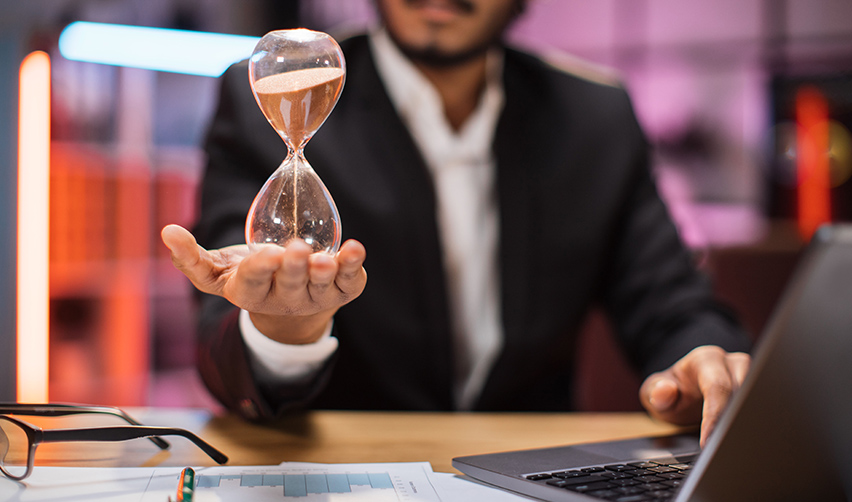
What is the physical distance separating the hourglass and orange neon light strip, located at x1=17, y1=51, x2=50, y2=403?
2087 millimetres

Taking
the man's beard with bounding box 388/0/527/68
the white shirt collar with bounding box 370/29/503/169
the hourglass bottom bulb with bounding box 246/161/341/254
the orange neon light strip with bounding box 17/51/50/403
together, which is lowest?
the orange neon light strip with bounding box 17/51/50/403

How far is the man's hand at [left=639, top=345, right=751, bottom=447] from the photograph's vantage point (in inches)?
26.2

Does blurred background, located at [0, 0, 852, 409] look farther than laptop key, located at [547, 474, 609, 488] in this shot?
Yes

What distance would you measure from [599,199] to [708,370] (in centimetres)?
60

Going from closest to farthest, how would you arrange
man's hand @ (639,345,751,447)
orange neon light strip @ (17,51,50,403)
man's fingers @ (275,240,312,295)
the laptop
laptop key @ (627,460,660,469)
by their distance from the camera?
the laptop
man's fingers @ (275,240,312,295)
laptop key @ (627,460,660,469)
man's hand @ (639,345,751,447)
orange neon light strip @ (17,51,50,403)

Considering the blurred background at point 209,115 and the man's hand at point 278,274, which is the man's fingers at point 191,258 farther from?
the blurred background at point 209,115

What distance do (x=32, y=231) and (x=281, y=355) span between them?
1.95 metres

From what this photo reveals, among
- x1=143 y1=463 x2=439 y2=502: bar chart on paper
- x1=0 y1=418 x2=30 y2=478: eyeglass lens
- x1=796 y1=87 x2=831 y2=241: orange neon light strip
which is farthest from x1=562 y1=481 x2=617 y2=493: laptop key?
x1=796 y1=87 x2=831 y2=241: orange neon light strip

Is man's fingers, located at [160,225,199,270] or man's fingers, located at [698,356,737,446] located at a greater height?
man's fingers, located at [160,225,199,270]

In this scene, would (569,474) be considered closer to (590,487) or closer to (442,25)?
(590,487)

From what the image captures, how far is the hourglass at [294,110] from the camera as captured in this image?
508 millimetres

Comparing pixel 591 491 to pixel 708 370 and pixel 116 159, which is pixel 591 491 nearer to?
pixel 708 370

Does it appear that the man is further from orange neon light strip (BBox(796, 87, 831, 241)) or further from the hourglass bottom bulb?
orange neon light strip (BBox(796, 87, 831, 241))

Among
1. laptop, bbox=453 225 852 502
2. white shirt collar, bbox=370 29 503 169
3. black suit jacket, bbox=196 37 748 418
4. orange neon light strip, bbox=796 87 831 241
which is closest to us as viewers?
laptop, bbox=453 225 852 502
